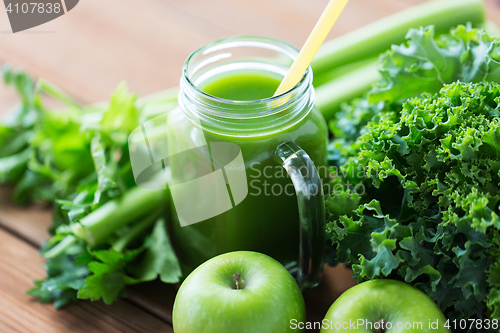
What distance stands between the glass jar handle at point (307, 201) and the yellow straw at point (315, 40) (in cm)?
10

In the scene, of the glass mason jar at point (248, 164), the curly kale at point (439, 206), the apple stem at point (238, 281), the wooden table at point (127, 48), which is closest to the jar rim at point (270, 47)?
the glass mason jar at point (248, 164)

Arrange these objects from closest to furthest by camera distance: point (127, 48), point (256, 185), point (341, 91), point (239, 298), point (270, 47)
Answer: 1. point (239, 298)
2. point (256, 185)
3. point (270, 47)
4. point (341, 91)
5. point (127, 48)

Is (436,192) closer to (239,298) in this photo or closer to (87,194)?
(239,298)

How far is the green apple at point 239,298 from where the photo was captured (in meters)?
0.67

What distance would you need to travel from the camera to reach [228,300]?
680 millimetres

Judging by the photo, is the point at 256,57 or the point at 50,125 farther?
the point at 50,125

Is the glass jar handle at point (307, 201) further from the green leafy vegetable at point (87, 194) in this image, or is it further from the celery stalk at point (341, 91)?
the celery stalk at point (341, 91)

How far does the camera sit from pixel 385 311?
0.69m

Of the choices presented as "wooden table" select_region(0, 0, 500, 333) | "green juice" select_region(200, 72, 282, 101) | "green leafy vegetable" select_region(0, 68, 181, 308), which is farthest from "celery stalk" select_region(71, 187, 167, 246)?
"green juice" select_region(200, 72, 282, 101)

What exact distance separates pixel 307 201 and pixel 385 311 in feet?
0.64

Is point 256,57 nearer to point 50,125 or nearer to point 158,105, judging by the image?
point 158,105

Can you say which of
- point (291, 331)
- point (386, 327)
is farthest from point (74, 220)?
point (386, 327)

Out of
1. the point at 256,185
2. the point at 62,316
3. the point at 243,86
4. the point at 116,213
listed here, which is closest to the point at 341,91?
the point at 243,86

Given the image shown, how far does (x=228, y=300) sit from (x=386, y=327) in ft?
0.73
